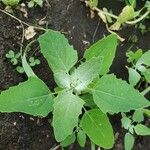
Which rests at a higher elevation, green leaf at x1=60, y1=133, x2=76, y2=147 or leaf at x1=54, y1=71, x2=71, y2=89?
leaf at x1=54, y1=71, x2=71, y2=89

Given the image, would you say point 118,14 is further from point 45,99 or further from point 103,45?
point 45,99

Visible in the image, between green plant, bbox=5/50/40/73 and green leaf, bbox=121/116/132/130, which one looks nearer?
green plant, bbox=5/50/40/73

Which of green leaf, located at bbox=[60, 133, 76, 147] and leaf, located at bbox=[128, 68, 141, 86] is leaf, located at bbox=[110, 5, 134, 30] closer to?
leaf, located at bbox=[128, 68, 141, 86]

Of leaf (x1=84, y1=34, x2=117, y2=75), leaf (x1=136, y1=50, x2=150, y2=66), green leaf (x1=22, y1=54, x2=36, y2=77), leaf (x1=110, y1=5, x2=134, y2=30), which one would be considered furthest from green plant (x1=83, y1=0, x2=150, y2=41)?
green leaf (x1=22, y1=54, x2=36, y2=77)

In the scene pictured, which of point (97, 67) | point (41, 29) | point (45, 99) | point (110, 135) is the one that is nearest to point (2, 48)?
point (41, 29)

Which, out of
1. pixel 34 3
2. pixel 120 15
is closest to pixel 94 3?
pixel 120 15
